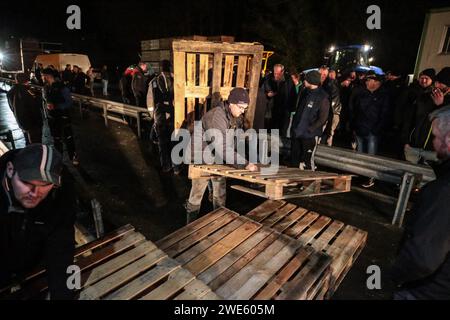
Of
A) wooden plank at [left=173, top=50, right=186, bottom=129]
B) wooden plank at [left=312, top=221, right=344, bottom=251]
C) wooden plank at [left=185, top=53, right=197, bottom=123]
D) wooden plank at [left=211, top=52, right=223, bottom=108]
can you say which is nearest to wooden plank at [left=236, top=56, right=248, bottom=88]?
wooden plank at [left=211, top=52, right=223, bottom=108]

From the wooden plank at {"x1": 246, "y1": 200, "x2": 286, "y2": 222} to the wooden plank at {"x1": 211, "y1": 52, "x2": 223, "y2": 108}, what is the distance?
2089 millimetres

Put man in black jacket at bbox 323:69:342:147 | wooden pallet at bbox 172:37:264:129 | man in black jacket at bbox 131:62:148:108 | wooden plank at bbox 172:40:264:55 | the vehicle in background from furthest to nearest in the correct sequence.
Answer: the vehicle in background < man in black jacket at bbox 131:62:148:108 < man in black jacket at bbox 323:69:342:147 < wooden pallet at bbox 172:37:264:129 < wooden plank at bbox 172:40:264:55

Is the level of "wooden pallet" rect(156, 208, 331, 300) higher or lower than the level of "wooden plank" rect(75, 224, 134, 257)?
lower

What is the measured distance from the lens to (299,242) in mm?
3064

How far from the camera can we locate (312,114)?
5574 millimetres

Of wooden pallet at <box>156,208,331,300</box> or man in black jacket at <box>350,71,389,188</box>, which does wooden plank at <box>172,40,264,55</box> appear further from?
wooden pallet at <box>156,208,331,300</box>

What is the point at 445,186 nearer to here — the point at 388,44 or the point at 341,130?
the point at 341,130

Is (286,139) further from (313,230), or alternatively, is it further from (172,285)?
(172,285)

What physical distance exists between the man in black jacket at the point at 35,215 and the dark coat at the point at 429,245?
240cm

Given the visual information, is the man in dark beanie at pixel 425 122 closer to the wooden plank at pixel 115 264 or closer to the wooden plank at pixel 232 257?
the wooden plank at pixel 232 257

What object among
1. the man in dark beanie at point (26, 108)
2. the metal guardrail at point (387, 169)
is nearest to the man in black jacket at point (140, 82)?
the man in dark beanie at point (26, 108)

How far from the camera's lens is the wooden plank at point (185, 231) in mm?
2982

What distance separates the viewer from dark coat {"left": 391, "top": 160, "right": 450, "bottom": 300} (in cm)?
175
